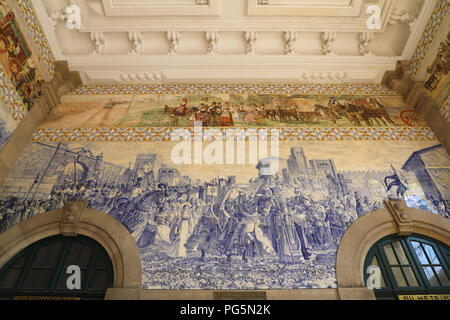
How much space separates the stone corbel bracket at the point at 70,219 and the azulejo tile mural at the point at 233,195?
0.22 m

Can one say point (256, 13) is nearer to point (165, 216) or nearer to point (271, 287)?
point (165, 216)

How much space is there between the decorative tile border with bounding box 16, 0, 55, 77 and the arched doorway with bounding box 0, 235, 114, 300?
404cm

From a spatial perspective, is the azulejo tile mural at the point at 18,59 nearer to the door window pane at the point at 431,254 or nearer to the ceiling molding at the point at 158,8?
the ceiling molding at the point at 158,8

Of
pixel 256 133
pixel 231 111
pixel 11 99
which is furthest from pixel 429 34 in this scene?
pixel 11 99

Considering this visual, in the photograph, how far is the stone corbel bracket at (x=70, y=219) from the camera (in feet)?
Result: 17.1

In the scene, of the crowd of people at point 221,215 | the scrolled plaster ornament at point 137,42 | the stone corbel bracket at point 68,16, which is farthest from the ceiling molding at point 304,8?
the crowd of people at point 221,215

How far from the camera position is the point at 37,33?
706 cm

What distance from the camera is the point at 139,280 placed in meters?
4.67

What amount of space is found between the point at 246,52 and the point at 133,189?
406 centimetres

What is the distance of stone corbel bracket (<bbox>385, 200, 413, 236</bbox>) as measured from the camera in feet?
17.1

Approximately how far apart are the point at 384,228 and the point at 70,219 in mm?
4680
